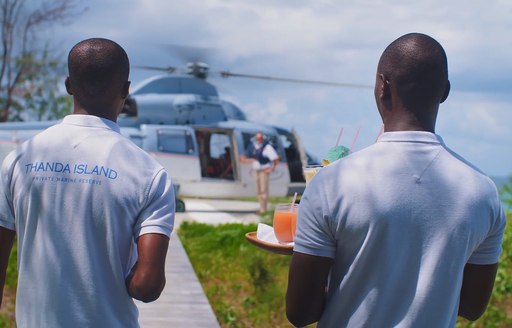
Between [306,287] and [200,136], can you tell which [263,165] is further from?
[306,287]

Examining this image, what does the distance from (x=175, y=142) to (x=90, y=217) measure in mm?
16361

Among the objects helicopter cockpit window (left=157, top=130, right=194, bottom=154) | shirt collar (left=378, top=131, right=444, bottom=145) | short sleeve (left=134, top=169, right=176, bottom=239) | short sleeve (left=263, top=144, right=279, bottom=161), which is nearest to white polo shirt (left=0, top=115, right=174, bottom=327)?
short sleeve (left=134, top=169, right=176, bottom=239)

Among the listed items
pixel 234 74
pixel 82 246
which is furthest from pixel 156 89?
pixel 82 246

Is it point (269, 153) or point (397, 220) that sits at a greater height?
point (397, 220)

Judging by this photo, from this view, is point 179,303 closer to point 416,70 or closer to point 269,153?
point 416,70

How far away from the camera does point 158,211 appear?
231 centimetres

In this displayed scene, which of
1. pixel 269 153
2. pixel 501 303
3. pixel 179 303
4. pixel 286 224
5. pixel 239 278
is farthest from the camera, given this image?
pixel 269 153

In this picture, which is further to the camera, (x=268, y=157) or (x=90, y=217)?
(x=268, y=157)

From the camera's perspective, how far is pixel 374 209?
2.08 meters

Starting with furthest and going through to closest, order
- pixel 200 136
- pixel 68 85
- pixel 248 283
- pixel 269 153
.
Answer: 1. pixel 200 136
2. pixel 269 153
3. pixel 248 283
4. pixel 68 85

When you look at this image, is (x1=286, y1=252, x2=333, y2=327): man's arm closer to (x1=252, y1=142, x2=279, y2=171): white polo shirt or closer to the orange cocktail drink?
the orange cocktail drink

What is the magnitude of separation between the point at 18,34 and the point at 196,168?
1407 centimetres

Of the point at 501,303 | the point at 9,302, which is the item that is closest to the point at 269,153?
the point at 9,302

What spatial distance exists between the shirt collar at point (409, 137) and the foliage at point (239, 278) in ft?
15.7
